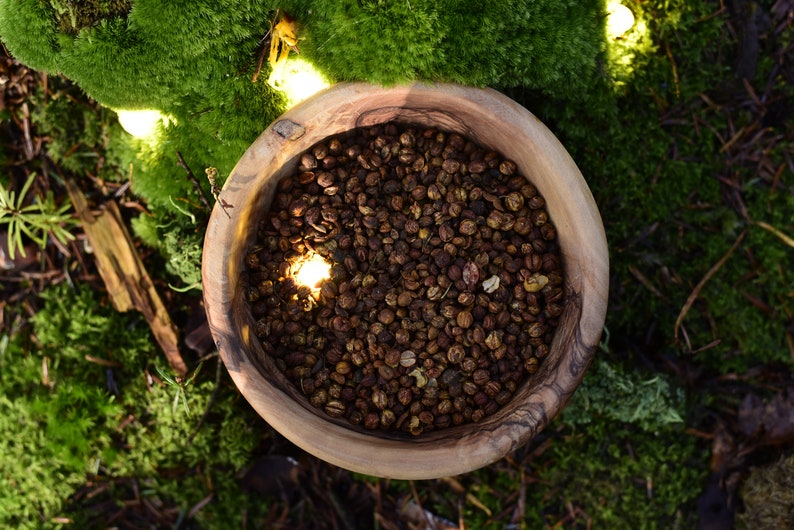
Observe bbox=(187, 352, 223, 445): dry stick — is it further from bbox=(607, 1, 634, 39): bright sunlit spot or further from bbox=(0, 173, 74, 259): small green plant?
bbox=(607, 1, 634, 39): bright sunlit spot

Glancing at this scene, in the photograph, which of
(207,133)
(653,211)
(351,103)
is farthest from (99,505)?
(653,211)

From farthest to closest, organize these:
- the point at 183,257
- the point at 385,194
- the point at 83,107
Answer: the point at 83,107 < the point at 183,257 < the point at 385,194

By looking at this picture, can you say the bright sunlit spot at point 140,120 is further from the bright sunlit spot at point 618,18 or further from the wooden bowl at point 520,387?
the bright sunlit spot at point 618,18

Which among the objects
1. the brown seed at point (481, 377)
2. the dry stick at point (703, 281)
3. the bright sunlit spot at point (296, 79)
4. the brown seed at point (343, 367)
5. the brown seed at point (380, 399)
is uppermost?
the bright sunlit spot at point (296, 79)

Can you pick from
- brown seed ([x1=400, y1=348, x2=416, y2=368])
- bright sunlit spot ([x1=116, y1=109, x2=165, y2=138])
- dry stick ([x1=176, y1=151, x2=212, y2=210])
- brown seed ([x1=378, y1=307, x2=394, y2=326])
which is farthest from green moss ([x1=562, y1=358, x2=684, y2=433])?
bright sunlit spot ([x1=116, y1=109, x2=165, y2=138])

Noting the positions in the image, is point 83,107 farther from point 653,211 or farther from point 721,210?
point 721,210

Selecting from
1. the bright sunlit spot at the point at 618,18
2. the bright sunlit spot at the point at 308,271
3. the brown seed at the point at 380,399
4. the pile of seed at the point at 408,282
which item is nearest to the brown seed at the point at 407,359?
the pile of seed at the point at 408,282

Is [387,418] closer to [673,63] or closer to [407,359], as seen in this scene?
[407,359]
